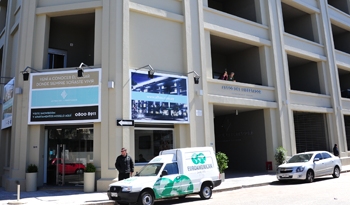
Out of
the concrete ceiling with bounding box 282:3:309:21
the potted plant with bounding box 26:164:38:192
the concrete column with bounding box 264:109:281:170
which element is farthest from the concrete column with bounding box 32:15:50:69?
the concrete ceiling with bounding box 282:3:309:21

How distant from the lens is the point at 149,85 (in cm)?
1491

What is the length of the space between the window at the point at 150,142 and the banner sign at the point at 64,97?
2.44 meters

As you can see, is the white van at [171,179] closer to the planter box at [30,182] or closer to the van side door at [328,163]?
the planter box at [30,182]

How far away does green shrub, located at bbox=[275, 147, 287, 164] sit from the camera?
61.4 ft

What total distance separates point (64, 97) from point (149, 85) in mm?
4193

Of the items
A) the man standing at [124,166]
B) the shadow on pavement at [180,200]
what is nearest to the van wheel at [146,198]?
the shadow on pavement at [180,200]

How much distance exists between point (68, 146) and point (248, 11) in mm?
15775

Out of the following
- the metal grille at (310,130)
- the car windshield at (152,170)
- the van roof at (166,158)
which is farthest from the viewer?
the metal grille at (310,130)

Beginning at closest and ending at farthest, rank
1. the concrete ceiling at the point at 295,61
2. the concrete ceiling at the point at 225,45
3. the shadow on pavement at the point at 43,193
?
the shadow on pavement at the point at 43,193
the concrete ceiling at the point at 225,45
the concrete ceiling at the point at 295,61

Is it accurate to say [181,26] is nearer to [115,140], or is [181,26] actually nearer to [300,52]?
[115,140]

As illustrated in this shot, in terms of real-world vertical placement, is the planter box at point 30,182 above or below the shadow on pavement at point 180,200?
above

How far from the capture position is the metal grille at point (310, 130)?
74.7ft

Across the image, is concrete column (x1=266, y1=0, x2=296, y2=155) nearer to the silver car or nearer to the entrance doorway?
the silver car

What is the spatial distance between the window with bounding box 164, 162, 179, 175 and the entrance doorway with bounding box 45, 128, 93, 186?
19.1ft
